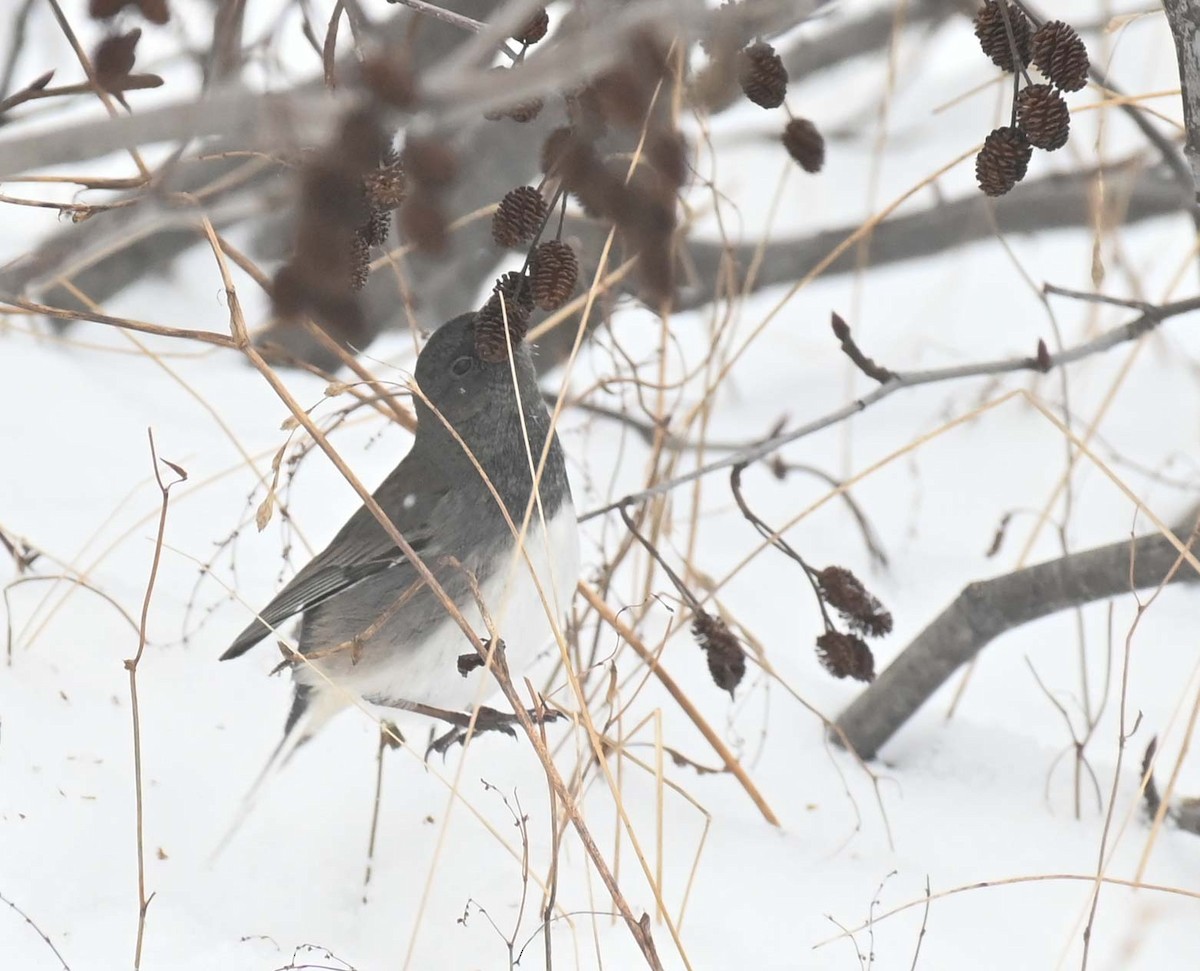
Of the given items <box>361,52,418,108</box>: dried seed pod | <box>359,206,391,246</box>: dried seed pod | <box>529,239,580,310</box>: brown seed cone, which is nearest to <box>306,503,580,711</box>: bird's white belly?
<box>529,239,580,310</box>: brown seed cone

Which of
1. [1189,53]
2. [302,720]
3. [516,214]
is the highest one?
[1189,53]

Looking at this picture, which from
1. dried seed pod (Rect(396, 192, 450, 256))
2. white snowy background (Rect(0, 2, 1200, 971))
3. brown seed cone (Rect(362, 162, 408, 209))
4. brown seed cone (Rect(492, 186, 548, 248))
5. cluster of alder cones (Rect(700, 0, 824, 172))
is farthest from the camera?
white snowy background (Rect(0, 2, 1200, 971))

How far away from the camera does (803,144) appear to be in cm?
200

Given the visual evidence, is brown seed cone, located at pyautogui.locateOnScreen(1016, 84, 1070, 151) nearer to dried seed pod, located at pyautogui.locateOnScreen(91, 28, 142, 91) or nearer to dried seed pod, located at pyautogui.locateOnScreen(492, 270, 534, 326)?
dried seed pod, located at pyautogui.locateOnScreen(492, 270, 534, 326)

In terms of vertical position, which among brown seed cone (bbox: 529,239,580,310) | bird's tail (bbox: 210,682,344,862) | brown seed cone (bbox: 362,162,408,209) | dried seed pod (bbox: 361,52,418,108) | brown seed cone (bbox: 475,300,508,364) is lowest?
dried seed pod (bbox: 361,52,418,108)

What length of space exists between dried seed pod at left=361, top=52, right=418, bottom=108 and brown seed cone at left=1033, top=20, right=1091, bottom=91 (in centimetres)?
92

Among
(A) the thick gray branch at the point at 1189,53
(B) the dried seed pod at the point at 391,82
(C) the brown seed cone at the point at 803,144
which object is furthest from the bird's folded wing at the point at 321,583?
(B) the dried seed pod at the point at 391,82

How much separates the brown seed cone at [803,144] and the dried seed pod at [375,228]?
69 cm

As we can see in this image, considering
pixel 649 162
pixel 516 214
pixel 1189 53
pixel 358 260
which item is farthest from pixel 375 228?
pixel 1189 53

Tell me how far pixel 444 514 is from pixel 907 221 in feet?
7.96

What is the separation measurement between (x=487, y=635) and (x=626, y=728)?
451 millimetres

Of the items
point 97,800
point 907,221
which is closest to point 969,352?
point 907,221

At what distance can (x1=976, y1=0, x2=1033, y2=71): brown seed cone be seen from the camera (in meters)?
1.53

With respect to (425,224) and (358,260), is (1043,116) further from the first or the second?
(425,224)
